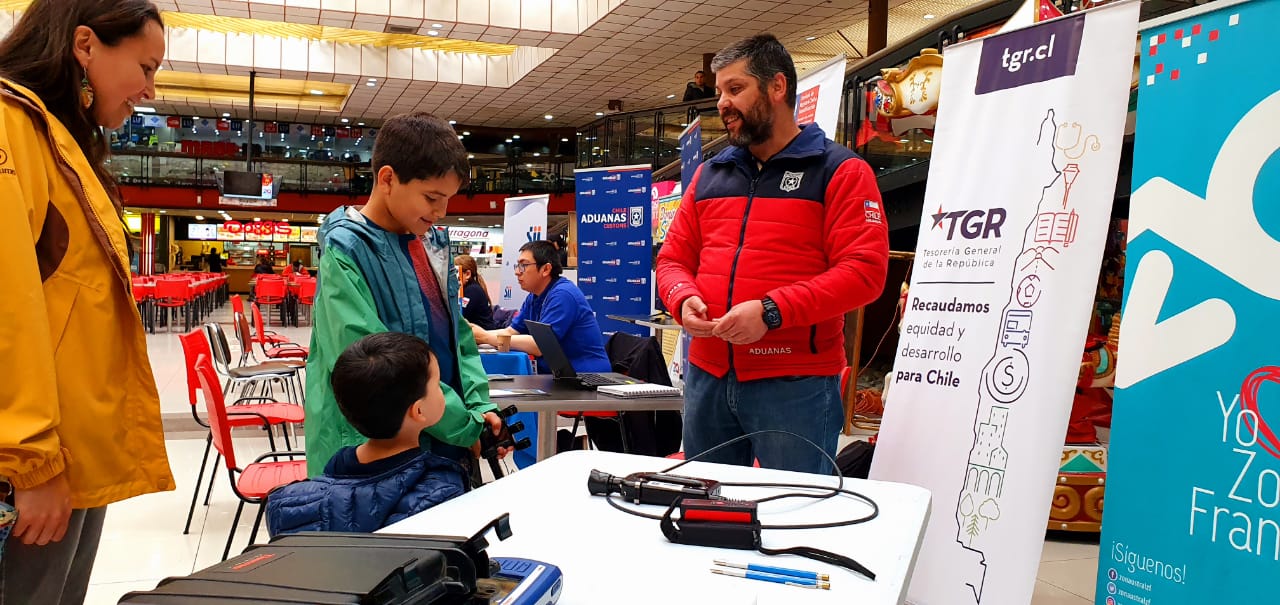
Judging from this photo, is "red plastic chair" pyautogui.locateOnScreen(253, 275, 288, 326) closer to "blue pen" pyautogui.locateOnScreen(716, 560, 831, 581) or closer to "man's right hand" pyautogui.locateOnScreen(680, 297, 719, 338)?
"man's right hand" pyautogui.locateOnScreen(680, 297, 719, 338)

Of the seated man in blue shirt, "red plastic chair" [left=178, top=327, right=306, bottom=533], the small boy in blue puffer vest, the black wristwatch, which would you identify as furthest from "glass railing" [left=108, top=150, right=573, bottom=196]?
the small boy in blue puffer vest

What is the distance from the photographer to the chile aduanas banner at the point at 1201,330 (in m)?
2.00

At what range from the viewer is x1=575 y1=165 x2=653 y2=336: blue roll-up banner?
7.34 metres

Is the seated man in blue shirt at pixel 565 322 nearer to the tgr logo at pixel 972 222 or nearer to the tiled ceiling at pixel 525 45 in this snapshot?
the tgr logo at pixel 972 222

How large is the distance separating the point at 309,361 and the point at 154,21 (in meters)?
0.70

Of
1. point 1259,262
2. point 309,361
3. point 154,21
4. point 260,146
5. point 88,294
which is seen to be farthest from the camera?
point 260,146

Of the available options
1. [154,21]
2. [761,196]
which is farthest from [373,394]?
[761,196]

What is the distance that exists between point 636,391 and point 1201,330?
5.90 ft

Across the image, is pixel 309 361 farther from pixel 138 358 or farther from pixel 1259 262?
pixel 1259 262

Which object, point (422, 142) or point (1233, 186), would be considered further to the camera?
point (1233, 186)

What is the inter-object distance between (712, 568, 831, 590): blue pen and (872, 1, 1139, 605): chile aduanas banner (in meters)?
1.59

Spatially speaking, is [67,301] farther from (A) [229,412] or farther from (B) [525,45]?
A: (B) [525,45]

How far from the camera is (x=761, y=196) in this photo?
7.39ft

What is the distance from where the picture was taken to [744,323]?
204 cm
